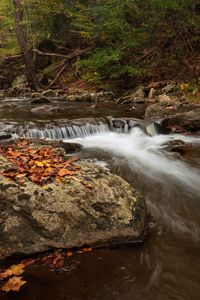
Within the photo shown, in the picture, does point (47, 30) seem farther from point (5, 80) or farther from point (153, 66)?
point (153, 66)

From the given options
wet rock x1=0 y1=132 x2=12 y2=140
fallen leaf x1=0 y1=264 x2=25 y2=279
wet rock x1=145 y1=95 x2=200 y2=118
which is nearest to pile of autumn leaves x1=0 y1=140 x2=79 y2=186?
fallen leaf x1=0 y1=264 x2=25 y2=279

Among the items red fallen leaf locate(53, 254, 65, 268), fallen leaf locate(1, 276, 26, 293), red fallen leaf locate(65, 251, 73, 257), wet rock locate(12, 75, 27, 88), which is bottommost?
fallen leaf locate(1, 276, 26, 293)

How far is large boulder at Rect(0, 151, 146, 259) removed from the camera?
11.6 ft

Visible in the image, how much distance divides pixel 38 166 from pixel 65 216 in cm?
118

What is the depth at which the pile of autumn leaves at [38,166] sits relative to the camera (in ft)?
13.5

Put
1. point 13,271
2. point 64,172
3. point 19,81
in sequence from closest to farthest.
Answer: point 13,271, point 64,172, point 19,81

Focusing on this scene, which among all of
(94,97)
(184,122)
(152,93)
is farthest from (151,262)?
(94,97)

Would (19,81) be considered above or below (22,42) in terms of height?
below

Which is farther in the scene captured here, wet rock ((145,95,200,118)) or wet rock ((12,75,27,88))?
wet rock ((12,75,27,88))

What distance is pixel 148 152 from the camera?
8.20 m

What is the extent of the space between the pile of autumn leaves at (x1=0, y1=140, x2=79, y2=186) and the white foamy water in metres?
2.19

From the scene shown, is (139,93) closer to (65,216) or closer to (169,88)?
(169,88)

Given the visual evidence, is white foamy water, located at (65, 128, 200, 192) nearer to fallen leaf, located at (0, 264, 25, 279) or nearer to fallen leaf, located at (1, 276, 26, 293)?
fallen leaf, located at (0, 264, 25, 279)

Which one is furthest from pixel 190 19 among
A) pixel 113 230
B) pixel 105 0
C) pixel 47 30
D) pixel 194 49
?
pixel 113 230
